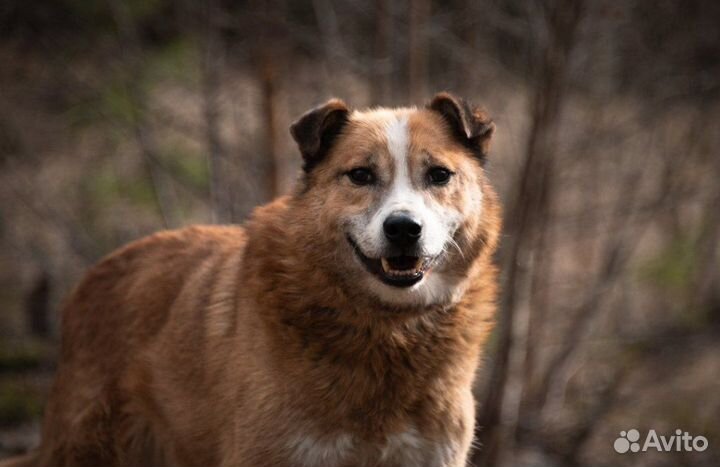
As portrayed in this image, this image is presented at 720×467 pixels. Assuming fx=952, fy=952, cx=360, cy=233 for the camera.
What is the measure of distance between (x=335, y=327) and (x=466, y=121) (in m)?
1.09

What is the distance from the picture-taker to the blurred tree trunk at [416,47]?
6570 millimetres

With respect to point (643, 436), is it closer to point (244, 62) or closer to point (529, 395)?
point (529, 395)

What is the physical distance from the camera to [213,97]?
23.6 feet

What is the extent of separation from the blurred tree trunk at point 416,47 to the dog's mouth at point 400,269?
3.02 metres

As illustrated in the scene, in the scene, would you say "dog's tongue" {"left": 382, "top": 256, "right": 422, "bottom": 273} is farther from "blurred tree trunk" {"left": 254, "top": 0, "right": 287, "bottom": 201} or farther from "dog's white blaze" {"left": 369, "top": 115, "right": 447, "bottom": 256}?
"blurred tree trunk" {"left": 254, "top": 0, "right": 287, "bottom": 201}

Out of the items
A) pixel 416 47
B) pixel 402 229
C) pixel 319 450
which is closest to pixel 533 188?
pixel 416 47

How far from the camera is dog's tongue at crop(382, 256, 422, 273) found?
3.90 metres

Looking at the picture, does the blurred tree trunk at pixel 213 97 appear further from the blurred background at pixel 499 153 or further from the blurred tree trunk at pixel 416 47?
the blurred tree trunk at pixel 416 47

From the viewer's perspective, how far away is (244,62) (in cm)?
811

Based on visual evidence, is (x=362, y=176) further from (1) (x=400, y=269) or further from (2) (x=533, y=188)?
(2) (x=533, y=188)

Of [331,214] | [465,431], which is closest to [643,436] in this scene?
[465,431]

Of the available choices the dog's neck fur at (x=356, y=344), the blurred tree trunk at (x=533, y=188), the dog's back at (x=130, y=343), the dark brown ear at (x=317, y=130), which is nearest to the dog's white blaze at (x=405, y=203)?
the dark brown ear at (x=317, y=130)

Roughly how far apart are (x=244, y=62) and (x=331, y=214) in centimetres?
441

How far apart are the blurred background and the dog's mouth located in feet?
8.33
